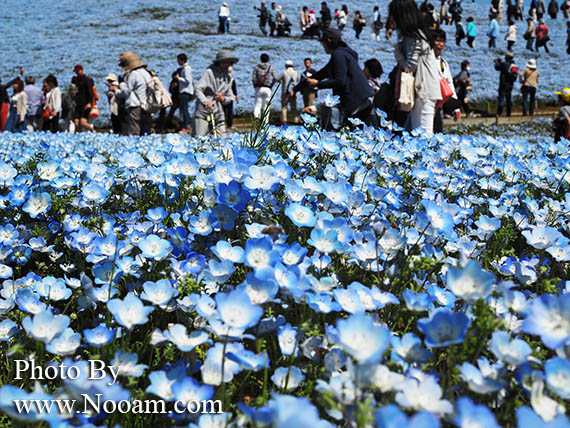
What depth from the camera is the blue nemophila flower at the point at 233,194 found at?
5.90 feet

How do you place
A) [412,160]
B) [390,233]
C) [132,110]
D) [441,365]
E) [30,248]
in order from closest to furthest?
[441,365]
[390,233]
[30,248]
[412,160]
[132,110]

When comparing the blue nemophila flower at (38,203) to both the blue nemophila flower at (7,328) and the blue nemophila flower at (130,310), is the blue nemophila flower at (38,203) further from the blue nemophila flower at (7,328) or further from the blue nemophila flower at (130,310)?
the blue nemophila flower at (130,310)

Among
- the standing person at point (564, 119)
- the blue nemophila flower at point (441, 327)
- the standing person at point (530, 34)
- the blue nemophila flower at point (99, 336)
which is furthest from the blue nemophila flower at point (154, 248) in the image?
the standing person at point (530, 34)

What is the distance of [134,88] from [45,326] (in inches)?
320

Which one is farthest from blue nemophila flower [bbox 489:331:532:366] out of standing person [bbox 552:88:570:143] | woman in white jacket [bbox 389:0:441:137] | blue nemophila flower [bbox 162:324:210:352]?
standing person [bbox 552:88:570:143]

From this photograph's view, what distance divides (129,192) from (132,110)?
7.02 metres

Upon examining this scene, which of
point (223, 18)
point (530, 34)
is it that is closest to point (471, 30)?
point (530, 34)

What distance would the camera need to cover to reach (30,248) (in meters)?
2.11

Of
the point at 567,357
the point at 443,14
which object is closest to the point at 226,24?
the point at 443,14

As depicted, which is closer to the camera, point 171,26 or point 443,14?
point 171,26

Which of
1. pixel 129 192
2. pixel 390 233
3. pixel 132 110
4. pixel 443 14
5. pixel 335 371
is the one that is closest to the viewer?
pixel 335 371

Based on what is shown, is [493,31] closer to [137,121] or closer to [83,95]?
[83,95]

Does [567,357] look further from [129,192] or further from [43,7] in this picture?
[43,7]

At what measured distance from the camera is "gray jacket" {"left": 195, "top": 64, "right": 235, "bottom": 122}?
781 centimetres
